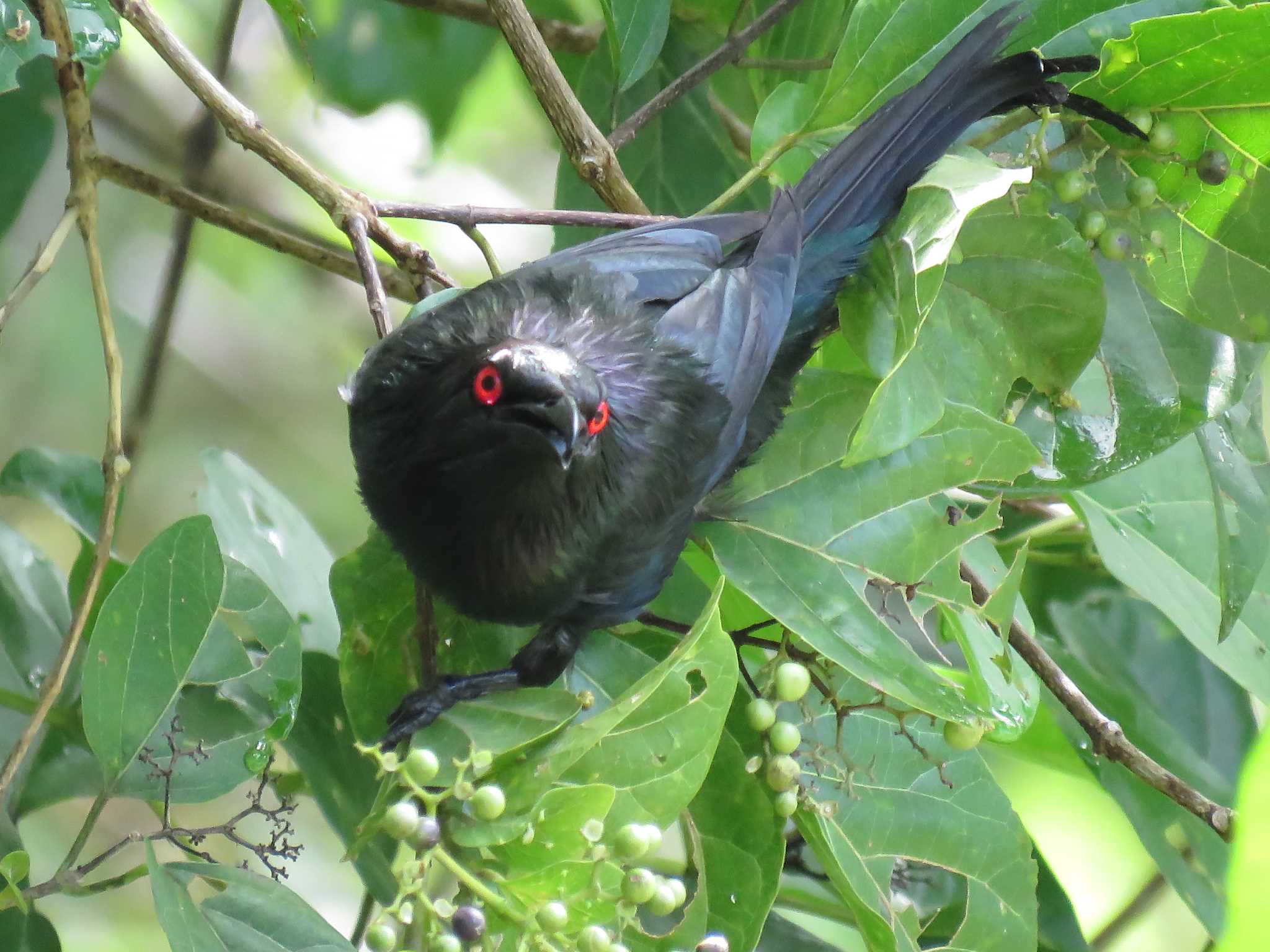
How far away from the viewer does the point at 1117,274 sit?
1.79m

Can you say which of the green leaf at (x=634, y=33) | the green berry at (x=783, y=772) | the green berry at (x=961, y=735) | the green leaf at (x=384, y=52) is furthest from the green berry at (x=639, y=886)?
the green leaf at (x=384, y=52)

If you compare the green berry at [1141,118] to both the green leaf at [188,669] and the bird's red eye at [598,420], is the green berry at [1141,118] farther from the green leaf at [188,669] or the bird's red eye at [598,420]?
the green leaf at [188,669]

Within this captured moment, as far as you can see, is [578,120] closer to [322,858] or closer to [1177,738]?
[1177,738]

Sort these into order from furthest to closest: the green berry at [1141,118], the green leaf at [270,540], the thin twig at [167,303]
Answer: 1. the thin twig at [167,303]
2. the green leaf at [270,540]
3. the green berry at [1141,118]

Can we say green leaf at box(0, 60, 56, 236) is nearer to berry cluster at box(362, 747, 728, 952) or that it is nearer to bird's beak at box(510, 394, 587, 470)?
bird's beak at box(510, 394, 587, 470)

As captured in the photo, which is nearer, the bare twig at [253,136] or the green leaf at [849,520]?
the green leaf at [849,520]

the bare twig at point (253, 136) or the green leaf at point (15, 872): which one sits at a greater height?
the bare twig at point (253, 136)

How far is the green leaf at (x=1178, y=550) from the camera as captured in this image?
1.78 m

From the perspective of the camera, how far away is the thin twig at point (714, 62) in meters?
1.90

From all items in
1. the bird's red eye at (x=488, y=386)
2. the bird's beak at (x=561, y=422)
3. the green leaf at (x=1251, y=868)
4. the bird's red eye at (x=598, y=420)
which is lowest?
the green leaf at (x=1251, y=868)

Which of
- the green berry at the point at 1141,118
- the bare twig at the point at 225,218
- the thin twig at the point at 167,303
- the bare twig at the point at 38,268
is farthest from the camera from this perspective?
the thin twig at the point at 167,303

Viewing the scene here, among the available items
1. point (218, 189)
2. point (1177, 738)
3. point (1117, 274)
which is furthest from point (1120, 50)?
point (218, 189)

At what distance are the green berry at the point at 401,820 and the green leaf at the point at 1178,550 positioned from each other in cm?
111

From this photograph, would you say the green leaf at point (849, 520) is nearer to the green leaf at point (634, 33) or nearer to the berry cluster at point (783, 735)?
the berry cluster at point (783, 735)
